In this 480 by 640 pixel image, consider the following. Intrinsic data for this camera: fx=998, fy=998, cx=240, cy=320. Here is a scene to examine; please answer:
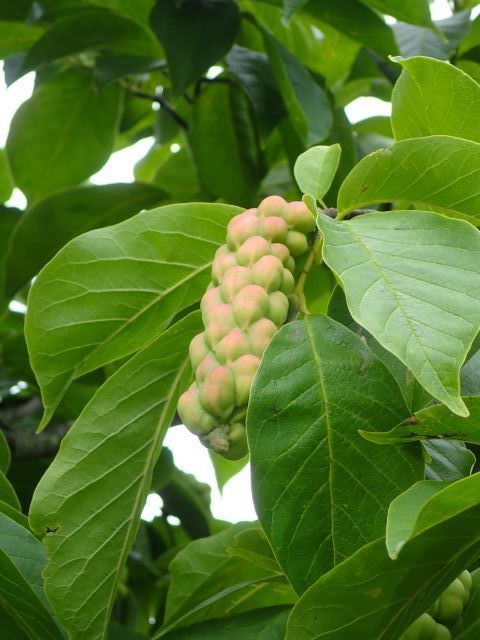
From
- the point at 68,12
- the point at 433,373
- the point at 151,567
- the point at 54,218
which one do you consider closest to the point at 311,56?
the point at 68,12

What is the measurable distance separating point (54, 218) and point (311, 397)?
100cm

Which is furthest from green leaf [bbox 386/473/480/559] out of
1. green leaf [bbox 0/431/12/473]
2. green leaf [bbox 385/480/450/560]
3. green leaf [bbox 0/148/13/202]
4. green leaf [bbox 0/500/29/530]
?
green leaf [bbox 0/148/13/202]

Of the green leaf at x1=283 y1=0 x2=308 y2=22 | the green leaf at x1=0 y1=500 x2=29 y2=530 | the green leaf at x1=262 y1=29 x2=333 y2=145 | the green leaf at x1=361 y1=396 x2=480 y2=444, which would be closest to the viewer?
the green leaf at x1=361 y1=396 x2=480 y2=444

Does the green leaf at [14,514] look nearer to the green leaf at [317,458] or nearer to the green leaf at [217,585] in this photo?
the green leaf at [217,585]

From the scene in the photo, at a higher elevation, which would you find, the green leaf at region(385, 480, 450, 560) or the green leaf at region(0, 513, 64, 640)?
the green leaf at region(385, 480, 450, 560)

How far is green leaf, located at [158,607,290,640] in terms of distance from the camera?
2.97ft

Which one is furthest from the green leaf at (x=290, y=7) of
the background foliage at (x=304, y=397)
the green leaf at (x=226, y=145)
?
the green leaf at (x=226, y=145)

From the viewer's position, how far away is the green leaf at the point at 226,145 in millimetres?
1645

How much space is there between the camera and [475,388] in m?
0.91

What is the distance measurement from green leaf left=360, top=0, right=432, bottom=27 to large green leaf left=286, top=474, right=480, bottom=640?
3.02 feet

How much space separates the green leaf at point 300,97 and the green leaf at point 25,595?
0.70 metres

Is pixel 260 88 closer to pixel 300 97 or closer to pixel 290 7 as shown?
pixel 300 97

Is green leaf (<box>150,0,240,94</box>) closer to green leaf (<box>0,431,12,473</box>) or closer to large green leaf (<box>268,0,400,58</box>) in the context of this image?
large green leaf (<box>268,0,400,58</box>)

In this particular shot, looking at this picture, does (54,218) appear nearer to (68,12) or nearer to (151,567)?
(68,12)
